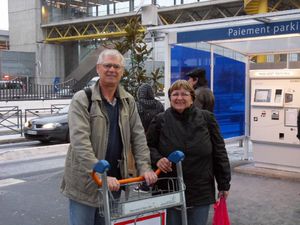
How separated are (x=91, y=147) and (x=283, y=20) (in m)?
5.09

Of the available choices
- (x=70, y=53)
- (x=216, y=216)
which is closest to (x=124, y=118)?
(x=216, y=216)

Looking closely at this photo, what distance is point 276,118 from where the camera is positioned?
26.5 feet

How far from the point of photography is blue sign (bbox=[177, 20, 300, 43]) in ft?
23.1

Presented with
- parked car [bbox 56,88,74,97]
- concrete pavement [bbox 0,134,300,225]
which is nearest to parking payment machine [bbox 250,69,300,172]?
concrete pavement [bbox 0,134,300,225]

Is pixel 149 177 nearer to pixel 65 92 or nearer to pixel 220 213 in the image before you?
pixel 220 213

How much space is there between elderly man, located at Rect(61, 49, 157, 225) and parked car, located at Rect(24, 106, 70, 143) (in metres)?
9.98

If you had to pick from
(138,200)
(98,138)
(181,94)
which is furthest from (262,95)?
(138,200)

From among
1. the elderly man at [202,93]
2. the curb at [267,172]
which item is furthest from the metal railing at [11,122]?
the elderly man at [202,93]

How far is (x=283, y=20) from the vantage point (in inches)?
279

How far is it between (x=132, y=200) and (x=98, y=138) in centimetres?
52

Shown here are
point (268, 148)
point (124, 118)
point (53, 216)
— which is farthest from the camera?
point (268, 148)

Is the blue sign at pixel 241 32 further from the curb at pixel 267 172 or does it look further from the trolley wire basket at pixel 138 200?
the trolley wire basket at pixel 138 200

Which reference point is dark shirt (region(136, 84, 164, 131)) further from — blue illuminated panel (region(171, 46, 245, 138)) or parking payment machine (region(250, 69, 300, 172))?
parking payment machine (region(250, 69, 300, 172))

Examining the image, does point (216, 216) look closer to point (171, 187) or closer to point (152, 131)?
point (171, 187)
